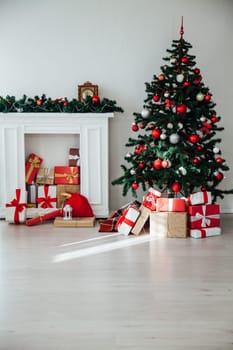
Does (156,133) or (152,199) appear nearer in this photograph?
(156,133)

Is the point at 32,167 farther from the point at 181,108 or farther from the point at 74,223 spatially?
the point at 181,108

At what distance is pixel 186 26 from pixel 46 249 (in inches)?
121

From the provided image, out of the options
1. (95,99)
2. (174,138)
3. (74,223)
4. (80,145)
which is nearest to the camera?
(174,138)

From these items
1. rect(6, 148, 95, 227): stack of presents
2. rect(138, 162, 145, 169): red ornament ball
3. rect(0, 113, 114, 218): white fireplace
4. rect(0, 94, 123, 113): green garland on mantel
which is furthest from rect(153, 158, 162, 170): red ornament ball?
rect(6, 148, 95, 227): stack of presents

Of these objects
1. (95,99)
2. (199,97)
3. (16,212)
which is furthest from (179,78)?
(16,212)

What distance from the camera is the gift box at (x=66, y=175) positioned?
17.4 feet

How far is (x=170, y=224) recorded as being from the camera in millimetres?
4527

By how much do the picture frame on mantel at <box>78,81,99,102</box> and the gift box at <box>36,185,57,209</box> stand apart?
108cm

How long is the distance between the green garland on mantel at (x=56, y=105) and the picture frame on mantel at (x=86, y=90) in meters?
0.19

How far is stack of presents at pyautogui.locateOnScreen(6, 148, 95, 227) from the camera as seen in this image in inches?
203

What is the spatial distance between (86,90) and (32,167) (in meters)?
1.10

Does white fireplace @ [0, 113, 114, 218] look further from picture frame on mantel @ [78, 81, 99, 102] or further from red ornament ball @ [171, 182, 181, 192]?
red ornament ball @ [171, 182, 181, 192]

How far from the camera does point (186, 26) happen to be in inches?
211

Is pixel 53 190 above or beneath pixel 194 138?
beneath
